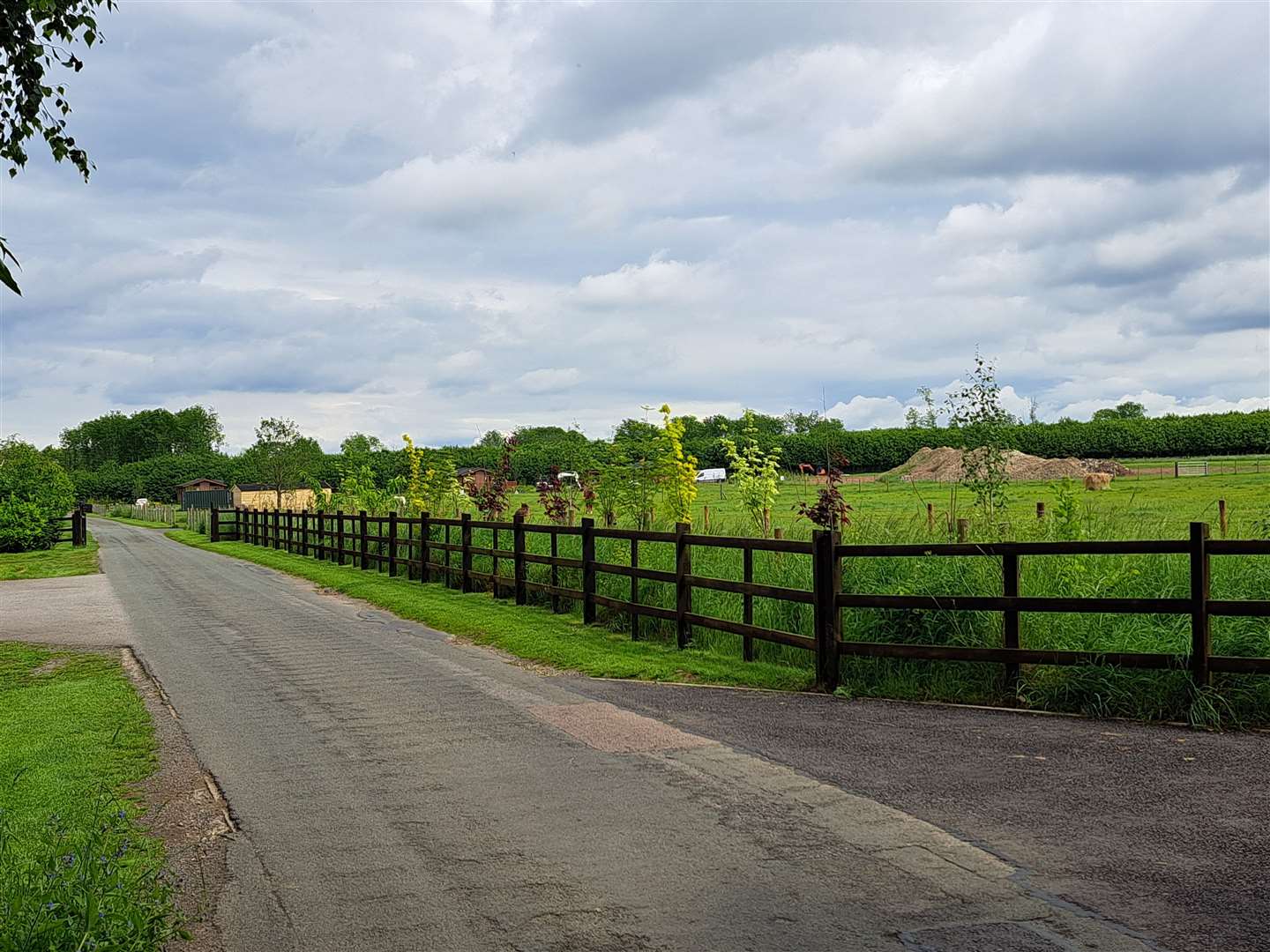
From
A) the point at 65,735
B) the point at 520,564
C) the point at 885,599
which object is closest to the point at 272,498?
the point at 520,564

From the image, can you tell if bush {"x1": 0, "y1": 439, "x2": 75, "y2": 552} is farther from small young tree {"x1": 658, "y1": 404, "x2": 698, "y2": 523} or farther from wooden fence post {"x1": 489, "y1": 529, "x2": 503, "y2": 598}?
small young tree {"x1": 658, "y1": 404, "x2": 698, "y2": 523}

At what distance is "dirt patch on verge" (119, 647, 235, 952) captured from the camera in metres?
4.47

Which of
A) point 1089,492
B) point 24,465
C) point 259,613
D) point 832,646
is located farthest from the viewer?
point 1089,492

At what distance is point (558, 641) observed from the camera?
12.1 metres

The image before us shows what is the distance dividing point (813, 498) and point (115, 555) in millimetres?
23326

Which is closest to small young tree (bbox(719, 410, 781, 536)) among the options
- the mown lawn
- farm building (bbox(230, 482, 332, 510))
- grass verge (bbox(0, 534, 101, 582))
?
the mown lawn

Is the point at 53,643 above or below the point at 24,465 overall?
below

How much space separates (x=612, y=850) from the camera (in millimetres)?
5070

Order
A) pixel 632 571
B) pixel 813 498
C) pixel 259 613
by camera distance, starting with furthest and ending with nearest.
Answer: pixel 813 498 → pixel 259 613 → pixel 632 571

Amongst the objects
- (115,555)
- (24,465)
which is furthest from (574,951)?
(24,465)

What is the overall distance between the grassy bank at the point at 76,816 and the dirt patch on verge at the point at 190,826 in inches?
3.8

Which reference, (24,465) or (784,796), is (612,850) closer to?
(784,796)

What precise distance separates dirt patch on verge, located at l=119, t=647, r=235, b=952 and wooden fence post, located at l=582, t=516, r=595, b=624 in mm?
6110

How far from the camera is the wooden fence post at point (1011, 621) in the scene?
26.6 ft
